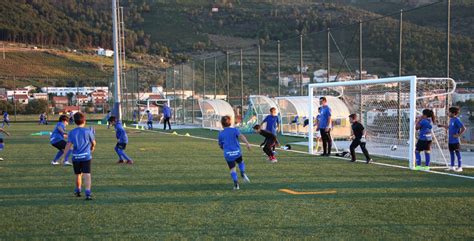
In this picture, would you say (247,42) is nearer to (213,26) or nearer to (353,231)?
(213,26)

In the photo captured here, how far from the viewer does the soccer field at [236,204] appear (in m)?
7.16

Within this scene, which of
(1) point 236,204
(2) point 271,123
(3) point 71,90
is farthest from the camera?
(3) point 71,90

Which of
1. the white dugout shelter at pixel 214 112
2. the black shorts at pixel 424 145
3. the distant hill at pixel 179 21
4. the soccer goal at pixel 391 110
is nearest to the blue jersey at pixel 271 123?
the soccer goal at pixel 391 110

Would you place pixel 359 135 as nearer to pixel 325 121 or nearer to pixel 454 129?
pixel 325 121

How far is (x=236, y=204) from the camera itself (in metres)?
9.04

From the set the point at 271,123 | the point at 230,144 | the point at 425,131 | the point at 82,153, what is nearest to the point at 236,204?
the point at 230,144

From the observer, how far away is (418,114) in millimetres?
15367

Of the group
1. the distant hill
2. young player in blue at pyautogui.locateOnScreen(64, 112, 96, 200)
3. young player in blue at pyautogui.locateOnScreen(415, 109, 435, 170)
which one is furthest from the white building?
young player in blue at pyautogui.locateOnScreen(64, 112, 96, 200)

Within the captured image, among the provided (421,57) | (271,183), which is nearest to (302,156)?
(271,183)

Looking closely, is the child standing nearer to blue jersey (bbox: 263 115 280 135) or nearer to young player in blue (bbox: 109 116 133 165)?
blue jersey (bbox: 263 115 280 135)

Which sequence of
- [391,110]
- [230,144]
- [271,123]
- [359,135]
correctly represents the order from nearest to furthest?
1. [230,144]
2. [359,135]
3. [271,123]
4. [391,110]

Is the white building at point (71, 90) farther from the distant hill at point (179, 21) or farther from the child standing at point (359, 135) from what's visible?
the child standing at point (359, 135)

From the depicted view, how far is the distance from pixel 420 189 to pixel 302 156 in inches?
270

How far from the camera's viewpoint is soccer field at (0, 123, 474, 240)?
716 centimetres
